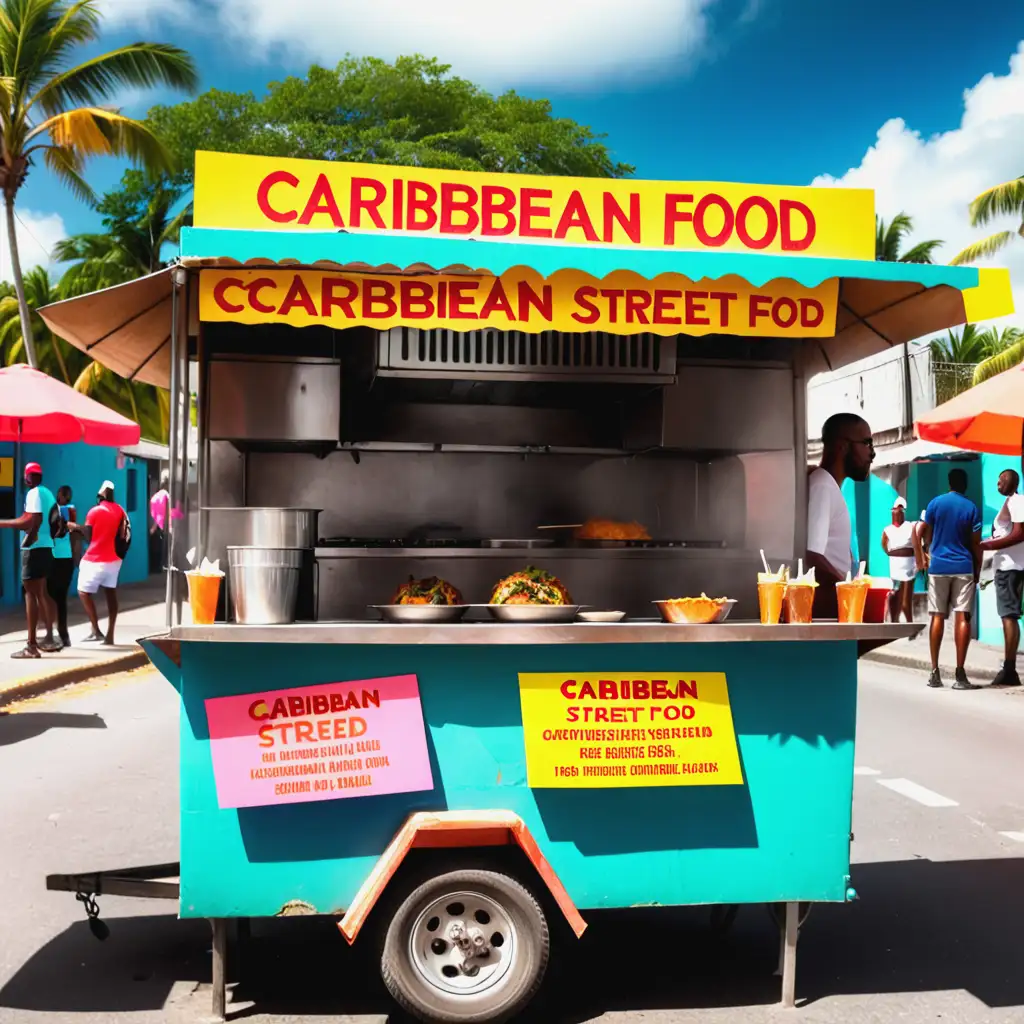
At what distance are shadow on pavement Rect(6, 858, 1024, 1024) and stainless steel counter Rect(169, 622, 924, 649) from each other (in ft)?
4.26

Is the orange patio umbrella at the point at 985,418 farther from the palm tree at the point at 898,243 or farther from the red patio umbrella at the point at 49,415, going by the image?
the palm tree at the point at 898,243

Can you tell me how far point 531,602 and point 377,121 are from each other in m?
28.8

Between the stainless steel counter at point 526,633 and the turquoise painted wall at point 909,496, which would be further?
the turquoise painted wall at point 909,496

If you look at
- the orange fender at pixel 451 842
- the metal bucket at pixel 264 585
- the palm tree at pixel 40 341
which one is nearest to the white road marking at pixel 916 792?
the orange fender at pixel 451 842

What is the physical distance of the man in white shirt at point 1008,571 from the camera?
12062mm

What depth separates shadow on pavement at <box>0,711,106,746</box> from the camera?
9391mm

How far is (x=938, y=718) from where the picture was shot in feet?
33.9

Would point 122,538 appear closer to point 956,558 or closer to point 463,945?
point 956,558

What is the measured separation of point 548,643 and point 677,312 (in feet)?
4.73

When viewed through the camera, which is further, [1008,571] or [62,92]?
[62,92]

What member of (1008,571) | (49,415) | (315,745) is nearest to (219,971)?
(315,745)

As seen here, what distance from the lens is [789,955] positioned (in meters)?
4.17

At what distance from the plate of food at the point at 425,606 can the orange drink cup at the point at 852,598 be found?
55.6 inches

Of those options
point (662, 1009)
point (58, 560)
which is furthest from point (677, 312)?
point (58, 560)
